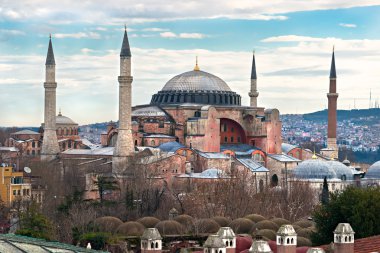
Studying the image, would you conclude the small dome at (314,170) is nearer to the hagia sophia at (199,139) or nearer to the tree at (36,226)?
the hagia sophia at (199,139)

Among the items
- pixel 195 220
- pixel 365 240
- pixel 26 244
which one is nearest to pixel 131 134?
pixel 195 220

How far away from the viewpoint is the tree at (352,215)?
29234mm

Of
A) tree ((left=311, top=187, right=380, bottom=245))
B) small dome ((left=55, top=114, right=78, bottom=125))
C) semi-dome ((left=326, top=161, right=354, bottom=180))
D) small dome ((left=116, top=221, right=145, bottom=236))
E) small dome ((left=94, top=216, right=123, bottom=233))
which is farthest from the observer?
small dome ((left=55, top=114, right=78, bottom=125))

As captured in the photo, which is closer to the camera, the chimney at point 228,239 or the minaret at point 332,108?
the chimney at point 228,239

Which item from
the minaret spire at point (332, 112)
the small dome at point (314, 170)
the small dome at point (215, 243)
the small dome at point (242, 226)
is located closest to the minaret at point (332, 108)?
the minaret spire at point (332, 112)

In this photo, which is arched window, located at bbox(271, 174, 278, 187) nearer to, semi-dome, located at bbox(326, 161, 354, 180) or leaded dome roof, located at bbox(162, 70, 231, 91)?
semi-dome, located at bbox(326, 161, 354, 180)

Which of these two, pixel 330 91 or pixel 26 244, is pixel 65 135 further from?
pixel 26 244

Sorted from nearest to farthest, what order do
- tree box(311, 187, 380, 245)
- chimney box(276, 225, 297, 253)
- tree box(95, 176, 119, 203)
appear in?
chimney box(276, 225, 297, 253)
tree box(311, 187, 380, 245)
tree box(95, 176, 119, 203)

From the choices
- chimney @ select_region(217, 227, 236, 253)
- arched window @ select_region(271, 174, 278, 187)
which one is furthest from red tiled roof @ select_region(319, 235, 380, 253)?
arched window @ select_region(271, 174, 278, 187)

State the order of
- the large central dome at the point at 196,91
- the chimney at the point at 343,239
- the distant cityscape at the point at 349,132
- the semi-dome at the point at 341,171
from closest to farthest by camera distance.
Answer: the chimney at the point at 343,239
the semi-dome at the point at 341,171
the large central dome at the point at 196,91
the distant cityscape at the point at 349,132

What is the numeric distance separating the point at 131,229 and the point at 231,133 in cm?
3178

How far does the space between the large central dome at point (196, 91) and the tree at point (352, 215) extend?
34578 mm

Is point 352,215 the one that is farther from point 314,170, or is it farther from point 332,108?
point 332,108

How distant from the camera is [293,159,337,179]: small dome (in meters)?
59.1
